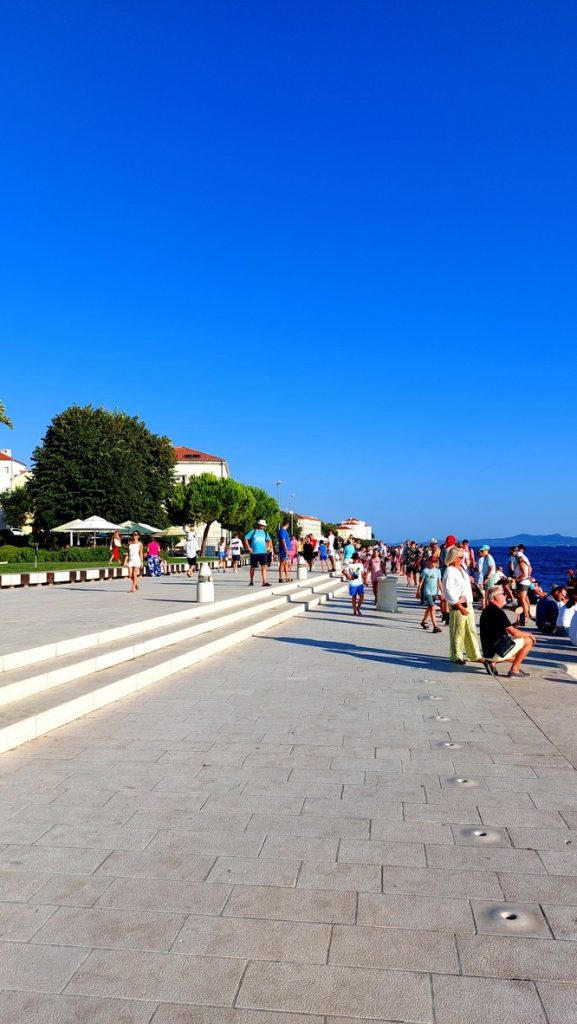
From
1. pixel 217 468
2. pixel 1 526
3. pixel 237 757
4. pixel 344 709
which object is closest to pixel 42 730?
pixel 237 757

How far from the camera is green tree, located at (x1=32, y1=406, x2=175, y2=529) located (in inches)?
1914

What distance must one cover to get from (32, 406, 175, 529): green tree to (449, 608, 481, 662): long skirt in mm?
40803

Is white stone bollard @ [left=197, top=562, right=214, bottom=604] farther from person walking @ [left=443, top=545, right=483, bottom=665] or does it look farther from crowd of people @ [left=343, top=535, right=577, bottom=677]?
person walking @ [left=443, top=545, right=483, bottom=665]

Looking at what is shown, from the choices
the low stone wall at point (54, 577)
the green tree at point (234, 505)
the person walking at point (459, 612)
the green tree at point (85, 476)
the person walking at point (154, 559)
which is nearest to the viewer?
the person walking at point (459, 612)

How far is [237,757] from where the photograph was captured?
18.4 ft

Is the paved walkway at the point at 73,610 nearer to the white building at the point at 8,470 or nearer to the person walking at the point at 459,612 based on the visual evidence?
the person walking at the point at 459,612

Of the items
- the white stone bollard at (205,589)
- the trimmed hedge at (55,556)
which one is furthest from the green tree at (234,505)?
the white stone bollard at (205,589)

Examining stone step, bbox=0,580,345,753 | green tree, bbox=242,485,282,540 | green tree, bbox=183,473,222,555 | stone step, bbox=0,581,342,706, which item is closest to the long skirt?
stone step, bbox=0,580,345,753

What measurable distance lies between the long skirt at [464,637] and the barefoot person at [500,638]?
43 cm

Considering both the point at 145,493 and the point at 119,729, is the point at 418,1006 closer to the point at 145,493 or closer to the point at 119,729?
the point at 119,729

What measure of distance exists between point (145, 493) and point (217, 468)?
189ft

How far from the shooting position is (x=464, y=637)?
1016 cm

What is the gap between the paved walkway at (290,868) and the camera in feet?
8.84

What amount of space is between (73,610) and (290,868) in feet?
33.8
